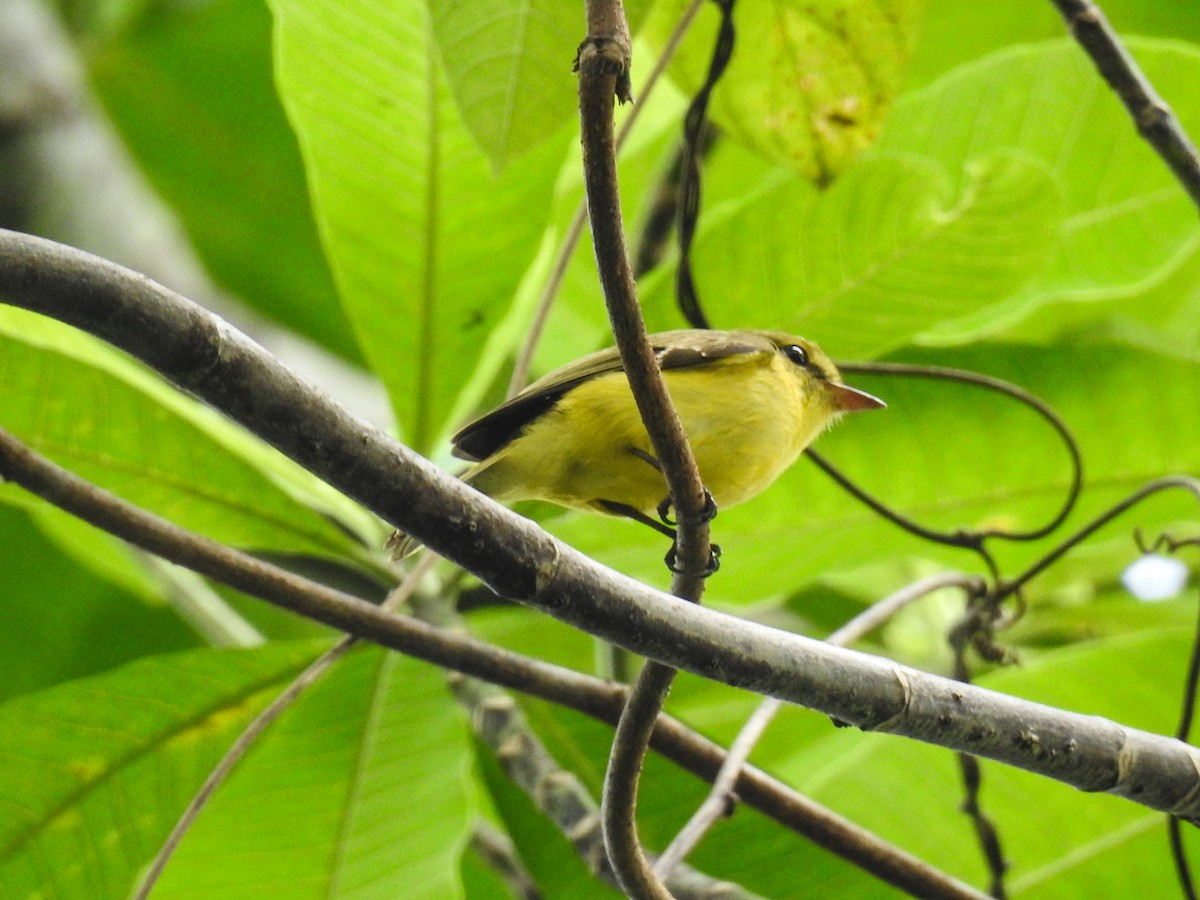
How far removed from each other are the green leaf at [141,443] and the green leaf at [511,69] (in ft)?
2.51

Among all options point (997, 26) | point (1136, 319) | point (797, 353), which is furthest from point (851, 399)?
point (997, 26)

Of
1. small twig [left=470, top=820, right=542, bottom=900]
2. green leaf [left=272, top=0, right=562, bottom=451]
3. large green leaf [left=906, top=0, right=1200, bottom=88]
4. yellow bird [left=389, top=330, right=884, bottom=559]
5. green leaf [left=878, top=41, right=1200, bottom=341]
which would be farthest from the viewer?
large green leaf [left=906, top=0, right=1200, bottom=88]

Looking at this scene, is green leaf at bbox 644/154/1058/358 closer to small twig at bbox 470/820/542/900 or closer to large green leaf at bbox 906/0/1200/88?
small twig at bbox 470/820/542/900

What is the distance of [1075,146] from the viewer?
2.73 metres

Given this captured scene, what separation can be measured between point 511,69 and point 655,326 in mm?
884

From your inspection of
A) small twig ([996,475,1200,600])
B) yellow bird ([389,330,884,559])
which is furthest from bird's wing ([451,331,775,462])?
small twig ([996,475,1200,600])

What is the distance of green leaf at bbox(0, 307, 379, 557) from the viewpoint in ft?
6.47

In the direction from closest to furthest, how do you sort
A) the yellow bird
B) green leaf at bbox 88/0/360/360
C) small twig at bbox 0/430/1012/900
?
small twig at bbox 0/430/1012/900 < the yellow bird < green leaf at bbox 88/0/360/360

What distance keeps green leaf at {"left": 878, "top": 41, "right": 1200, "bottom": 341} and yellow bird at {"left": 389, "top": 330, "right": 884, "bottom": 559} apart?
77cm

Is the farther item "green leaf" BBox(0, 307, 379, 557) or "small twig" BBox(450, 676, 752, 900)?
"green leaf" BBox(0, 307, 379, 557)

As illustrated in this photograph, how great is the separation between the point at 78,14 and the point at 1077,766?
4.26 m

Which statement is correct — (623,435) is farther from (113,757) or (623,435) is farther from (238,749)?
(113,757)

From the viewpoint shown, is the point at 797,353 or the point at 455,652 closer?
the point at 455,652

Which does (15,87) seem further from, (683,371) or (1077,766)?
(1077,766)
